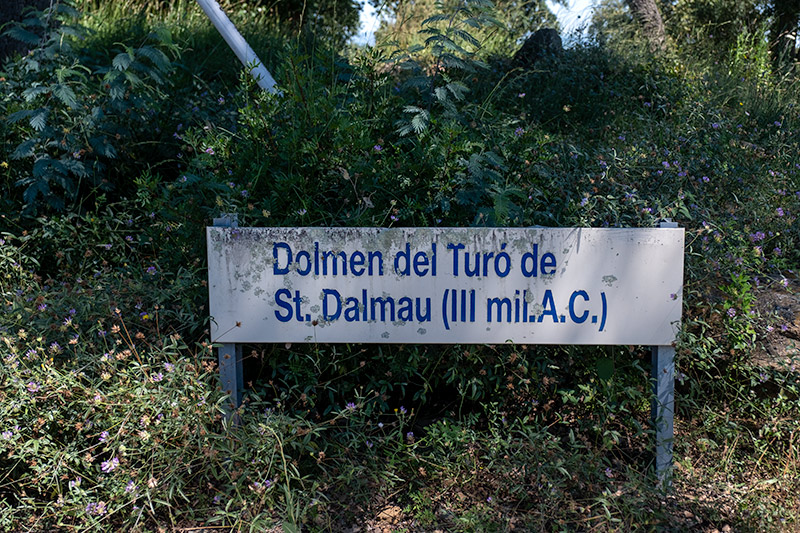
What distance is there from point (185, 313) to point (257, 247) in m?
0.54

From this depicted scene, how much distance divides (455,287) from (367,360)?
0.58 meters

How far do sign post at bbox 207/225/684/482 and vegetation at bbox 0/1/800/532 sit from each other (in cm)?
18

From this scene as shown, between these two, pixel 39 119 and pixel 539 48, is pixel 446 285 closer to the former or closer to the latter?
pixel 39 119

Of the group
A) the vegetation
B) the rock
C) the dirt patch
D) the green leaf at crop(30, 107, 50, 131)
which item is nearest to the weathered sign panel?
the vegetation

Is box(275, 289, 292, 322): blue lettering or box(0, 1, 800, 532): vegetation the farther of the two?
box(275, 289, 292, 322): blue lettering

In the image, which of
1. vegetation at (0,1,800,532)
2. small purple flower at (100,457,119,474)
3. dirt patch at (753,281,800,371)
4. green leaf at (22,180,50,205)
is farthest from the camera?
green leaf at (22,180,50,205)

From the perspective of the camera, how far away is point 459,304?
8.63 feet

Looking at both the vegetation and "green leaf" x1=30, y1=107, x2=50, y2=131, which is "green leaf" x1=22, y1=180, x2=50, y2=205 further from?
"green leaf" x1=30, y1=107, x2=50, y2=131

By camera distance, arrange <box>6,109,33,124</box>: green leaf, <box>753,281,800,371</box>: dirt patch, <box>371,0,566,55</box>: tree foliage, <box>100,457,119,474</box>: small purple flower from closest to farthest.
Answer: <box>100,457,119,474</box>: small purple flower → <box>753,281,800,371</box>: dirt patch → <box>6,109,33,124</box>: green leaf → <box>371,0,566,55</box>: tree foliage

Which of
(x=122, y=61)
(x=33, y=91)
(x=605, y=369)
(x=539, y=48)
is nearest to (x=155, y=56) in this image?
(x=122, y=61)

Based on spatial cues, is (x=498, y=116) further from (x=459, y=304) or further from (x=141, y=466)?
(x=141, y=466)

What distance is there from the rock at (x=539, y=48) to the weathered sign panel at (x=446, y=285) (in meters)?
4.23

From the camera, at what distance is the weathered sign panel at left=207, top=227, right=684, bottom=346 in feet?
8.48

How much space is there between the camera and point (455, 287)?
262 centimetres
